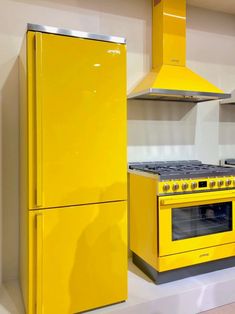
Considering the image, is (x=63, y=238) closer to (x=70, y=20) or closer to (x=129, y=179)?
(x=129, y=179)

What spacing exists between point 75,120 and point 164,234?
1102 mm

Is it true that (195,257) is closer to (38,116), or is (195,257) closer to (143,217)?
(143,217)

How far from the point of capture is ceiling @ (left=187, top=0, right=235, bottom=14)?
9.80 ft

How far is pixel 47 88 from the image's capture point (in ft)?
5.88

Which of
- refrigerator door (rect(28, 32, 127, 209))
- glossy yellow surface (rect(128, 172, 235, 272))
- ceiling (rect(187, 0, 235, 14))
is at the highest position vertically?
ceiling (rect(187, 0, 235, 14))

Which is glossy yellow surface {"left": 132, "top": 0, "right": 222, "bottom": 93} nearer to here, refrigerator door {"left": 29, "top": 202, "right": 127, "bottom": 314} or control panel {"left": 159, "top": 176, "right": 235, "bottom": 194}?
control panel {"left": 159, "top": 176, "right": 235, "bottom": 194}

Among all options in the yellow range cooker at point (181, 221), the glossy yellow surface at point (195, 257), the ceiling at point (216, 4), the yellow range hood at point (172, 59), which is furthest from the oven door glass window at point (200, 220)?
the ceiling at point (216, 4)

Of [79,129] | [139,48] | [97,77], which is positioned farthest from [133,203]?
[139,48]

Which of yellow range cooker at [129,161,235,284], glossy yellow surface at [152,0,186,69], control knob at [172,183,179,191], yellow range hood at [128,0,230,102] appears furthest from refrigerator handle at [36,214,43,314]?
glossy yellow surface at [152,0,186,69]

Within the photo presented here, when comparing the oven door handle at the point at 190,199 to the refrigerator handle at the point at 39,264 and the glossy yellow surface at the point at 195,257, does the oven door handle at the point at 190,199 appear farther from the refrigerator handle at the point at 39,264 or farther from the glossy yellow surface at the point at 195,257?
the refrigerator handle at the point at 39,264

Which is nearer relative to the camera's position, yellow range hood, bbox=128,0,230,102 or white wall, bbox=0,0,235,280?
white wall, bbox=0,0,235,280

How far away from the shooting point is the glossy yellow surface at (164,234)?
224cm

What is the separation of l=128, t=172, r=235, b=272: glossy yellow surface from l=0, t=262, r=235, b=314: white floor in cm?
14

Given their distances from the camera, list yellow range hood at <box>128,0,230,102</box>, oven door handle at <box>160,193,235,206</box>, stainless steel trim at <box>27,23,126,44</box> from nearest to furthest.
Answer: stainless steel trim at <box>27,23,126,44</box>, oven door handle at <box>160,193,235,206</box>, yellow range hood at <box>128,0,230,102</box>
